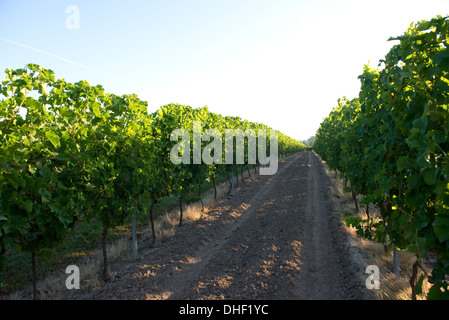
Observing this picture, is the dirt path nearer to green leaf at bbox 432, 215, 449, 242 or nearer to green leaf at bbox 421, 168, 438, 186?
green leaf at bbox 432, 215, 449, 242

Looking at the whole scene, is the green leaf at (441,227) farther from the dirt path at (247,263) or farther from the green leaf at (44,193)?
the green leaf at (44,193)

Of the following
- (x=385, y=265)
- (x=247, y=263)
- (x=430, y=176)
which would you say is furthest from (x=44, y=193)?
(x=385, y=265)

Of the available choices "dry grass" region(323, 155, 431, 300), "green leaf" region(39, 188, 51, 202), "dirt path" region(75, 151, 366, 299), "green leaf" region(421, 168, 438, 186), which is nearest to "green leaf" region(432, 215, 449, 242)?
"green leaf" region(421, 168, 438, 186)

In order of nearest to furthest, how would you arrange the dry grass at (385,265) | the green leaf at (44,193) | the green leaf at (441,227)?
1. the green leaf at (441,227)
2. the green leaf at (44,193)
3. the dry grass at (385,265)

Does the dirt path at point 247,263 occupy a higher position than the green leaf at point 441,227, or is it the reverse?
the green leaf at point 441,227

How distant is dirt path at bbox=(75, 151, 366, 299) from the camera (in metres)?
5.64

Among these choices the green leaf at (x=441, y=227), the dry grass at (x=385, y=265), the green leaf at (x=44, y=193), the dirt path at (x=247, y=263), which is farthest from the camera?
the dirt path at (x=247, y=263)

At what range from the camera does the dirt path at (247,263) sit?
5.64 m

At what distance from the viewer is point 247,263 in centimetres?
688

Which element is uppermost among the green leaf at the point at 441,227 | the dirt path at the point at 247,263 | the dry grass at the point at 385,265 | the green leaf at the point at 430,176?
the green leaf at the point at 430,176

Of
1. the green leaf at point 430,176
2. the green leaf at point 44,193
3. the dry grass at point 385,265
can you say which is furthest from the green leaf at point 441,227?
the green leaf at point 44,193

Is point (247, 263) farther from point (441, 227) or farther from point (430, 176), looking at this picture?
point (430, 176)

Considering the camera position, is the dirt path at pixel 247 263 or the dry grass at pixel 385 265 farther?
the dirt path at pixel 247 263
